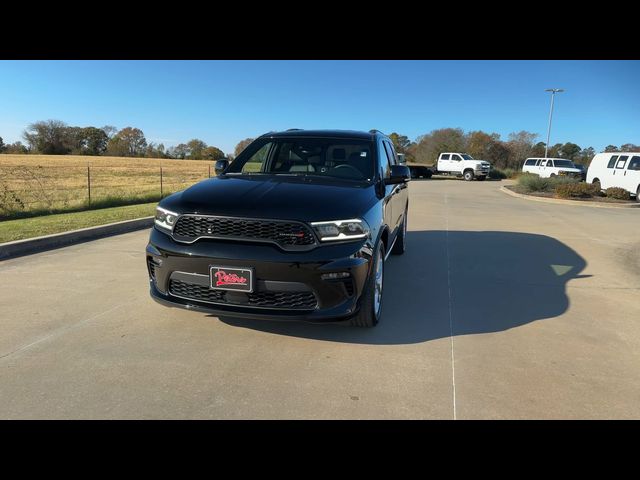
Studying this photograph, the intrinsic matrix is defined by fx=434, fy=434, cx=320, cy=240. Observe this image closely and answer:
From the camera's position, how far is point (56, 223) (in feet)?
27.7

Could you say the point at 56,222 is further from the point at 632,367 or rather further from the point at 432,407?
the point at 632,367

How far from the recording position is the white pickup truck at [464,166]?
33.8 meters

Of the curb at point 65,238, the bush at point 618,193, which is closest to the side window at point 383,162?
the curb at point 65,238

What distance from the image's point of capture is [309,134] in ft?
16.6

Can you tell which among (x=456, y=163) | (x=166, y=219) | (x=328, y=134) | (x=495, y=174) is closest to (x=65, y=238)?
(x=166, y=219)

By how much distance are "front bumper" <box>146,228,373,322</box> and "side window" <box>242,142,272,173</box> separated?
166 centimetres

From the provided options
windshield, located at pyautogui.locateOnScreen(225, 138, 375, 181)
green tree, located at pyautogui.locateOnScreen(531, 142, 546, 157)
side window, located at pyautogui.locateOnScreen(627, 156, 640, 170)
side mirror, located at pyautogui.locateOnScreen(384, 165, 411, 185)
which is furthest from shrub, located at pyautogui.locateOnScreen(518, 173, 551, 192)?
green tree, located at pyautogui.locateOnScreen(531, 142, 546, 157)

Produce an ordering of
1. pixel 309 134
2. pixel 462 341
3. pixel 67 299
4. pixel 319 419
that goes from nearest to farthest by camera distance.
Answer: pixel 319 419
pixel 462 341
pixel 67 299
pixel 309 134

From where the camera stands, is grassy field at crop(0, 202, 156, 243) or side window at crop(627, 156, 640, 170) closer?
grassy field at crop(0, 202, 156, 243)

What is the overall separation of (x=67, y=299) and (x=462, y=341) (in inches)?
154

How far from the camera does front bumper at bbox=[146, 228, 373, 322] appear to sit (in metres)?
3.14

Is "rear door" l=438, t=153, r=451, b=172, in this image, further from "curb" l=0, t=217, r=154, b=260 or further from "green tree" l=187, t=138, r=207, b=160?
"green tree" l=187, t=138, r=207, b=160
